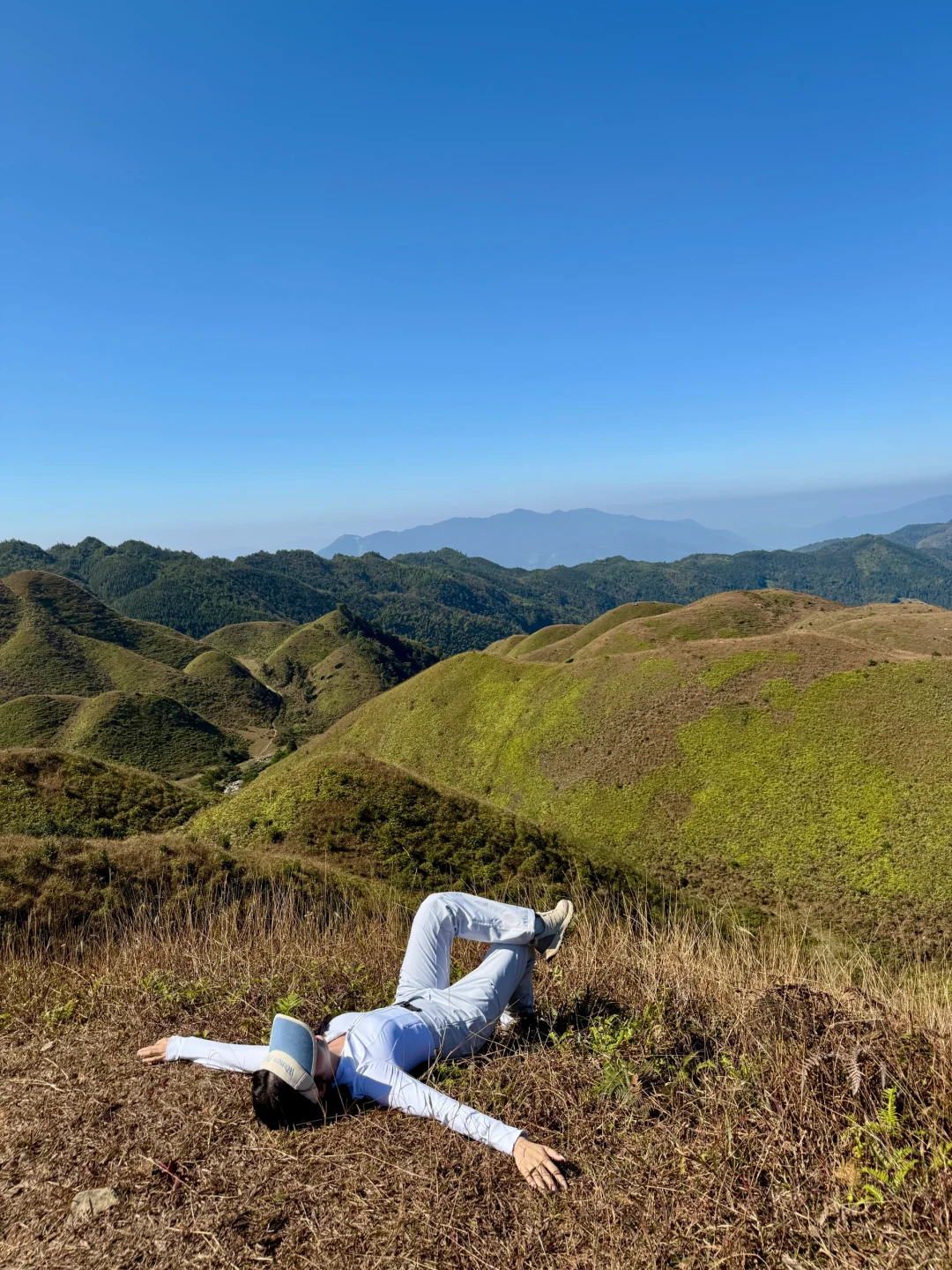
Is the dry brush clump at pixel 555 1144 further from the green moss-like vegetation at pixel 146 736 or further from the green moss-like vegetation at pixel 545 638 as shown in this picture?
the green moss-like vegetation at pixel 545 638

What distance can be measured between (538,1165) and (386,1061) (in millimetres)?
1054

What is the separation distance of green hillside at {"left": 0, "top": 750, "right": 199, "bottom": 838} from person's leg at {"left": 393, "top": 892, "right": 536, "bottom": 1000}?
1799 cm

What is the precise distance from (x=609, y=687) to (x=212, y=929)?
36476 millimetres

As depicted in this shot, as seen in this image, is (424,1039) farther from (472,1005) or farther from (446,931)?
(446,931)

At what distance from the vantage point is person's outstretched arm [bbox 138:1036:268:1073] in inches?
158

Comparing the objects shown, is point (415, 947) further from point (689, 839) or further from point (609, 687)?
point (609, 687)

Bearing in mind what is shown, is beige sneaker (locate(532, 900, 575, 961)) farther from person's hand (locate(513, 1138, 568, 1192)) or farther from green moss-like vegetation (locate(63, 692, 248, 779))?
green moss-like vegetation (locate(63, 692, 248, 779))

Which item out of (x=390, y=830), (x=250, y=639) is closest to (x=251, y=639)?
(x=250, y=639)

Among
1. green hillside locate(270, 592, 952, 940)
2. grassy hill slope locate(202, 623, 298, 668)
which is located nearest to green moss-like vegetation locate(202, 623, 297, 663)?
grassy hill slope locate(202, 623, 298, 668)

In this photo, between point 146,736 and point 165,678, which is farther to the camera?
point 165,678

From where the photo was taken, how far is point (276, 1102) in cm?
355

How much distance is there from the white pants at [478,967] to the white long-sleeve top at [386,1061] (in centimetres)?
28

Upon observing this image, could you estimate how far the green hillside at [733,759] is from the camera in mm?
26141

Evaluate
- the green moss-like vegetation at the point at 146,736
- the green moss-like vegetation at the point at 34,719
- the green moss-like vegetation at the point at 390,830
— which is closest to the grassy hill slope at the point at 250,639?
the green moss-like vegetation at the point at 146,736
